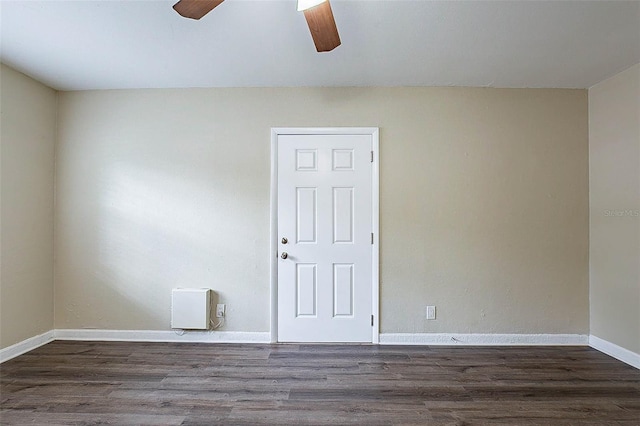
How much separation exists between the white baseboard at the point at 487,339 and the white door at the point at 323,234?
1.42ft

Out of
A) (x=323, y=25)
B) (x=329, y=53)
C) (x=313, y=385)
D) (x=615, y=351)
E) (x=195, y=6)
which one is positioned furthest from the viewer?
(x=615, y=351)

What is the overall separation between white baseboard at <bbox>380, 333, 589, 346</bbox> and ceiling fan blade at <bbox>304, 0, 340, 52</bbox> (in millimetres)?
2536

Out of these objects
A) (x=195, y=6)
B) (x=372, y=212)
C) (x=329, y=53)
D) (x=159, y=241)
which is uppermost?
(x=329, y=53)

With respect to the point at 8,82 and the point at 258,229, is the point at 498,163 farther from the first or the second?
the point at 8,82

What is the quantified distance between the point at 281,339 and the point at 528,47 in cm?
321

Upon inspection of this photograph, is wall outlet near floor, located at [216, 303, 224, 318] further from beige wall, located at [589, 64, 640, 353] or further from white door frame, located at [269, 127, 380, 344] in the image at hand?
beige wall, located at [589, 64, 640, 353]

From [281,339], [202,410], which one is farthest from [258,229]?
[202,410]

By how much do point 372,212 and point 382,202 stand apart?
5.4 inches

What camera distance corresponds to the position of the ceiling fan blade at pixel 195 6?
1.56m

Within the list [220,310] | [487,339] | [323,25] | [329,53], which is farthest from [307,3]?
[487,339]

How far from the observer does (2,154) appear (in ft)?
8.60

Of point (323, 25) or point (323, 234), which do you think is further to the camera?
point (323, 234)

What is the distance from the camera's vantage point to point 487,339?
2971 millimetres

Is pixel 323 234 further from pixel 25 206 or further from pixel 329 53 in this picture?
pixel 25 206
